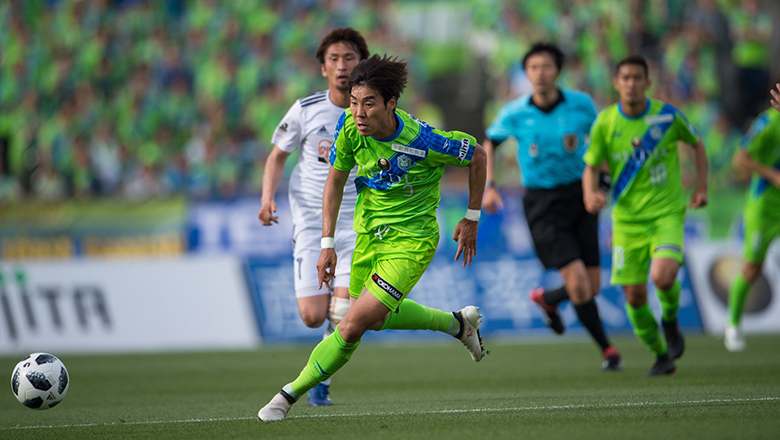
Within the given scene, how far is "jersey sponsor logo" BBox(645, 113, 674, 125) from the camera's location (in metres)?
7.92

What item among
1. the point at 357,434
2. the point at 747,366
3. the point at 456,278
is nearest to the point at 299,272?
the point at 357,434

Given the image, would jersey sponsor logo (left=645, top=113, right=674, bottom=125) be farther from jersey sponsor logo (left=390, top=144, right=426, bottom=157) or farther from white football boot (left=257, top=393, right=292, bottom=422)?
white football boot (left=257, top=393, right=292, bottom=422)

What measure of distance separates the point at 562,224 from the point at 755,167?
7.64 feet

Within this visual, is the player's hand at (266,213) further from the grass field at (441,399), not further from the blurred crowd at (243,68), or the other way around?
the blurred crowd at (243,68)

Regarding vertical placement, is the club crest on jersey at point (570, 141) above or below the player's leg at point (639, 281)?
above

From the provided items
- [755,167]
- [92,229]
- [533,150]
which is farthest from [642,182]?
[92,229]

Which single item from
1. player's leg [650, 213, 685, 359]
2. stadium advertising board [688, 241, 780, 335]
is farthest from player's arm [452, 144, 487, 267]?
stadium advertising board [688, 241, 780, 335]

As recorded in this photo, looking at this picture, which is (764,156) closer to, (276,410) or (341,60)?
(341,60)

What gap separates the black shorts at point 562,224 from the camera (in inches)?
345

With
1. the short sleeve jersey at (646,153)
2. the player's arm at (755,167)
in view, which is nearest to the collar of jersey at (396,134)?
the short sleeve jersey at (646,153)

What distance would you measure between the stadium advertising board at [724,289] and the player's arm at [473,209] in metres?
8.79

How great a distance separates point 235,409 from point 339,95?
7.98 ft

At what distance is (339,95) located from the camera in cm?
722

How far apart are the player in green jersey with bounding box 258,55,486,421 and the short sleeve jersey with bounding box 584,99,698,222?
2464 mm
